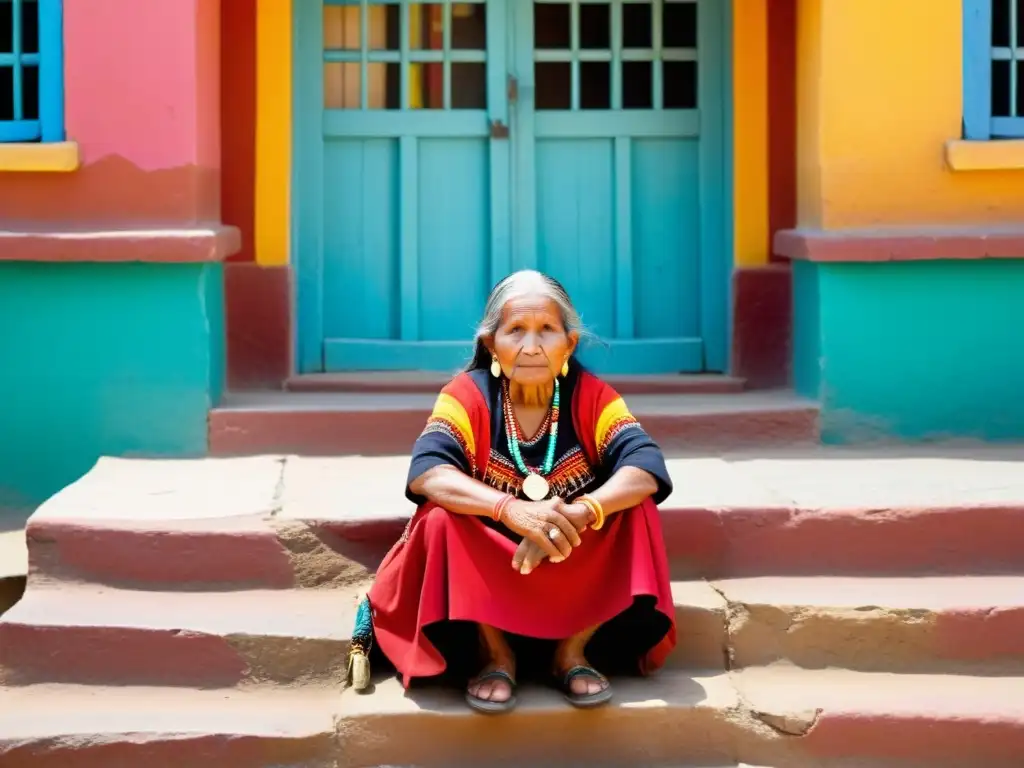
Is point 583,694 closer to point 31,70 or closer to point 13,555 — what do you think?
point 13,555

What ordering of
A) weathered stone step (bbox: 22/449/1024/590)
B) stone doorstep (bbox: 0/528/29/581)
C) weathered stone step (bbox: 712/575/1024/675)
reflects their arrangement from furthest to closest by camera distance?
stone doorstep (bbox: 0/528/29/581) < weathered stone step (bbox: 22/449/1024/590) < weathered stone step (bbox: 712/575/1024/675)

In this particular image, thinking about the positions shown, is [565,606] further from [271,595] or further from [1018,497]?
[1018,497]

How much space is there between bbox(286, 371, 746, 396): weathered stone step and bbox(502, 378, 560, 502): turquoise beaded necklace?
1991 mm

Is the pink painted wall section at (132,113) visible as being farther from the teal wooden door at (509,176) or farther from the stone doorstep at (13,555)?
the stone doorstep at (13,555)

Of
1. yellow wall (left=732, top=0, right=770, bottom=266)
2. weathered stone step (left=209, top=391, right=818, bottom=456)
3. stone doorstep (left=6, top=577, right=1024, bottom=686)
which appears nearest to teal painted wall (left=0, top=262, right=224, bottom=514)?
weathered stone step (left=209, top=391, right=818, bottom=456)

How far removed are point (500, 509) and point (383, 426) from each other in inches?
71.7

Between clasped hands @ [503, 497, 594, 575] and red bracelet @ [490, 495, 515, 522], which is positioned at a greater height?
red bracelet @ [490, 495, 515, 522]

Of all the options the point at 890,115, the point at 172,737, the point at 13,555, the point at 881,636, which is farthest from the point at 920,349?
the point at 13,555

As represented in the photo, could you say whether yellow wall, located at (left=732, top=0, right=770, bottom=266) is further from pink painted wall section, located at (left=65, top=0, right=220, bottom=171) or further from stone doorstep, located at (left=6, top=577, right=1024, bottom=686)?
stone doorstep, located at (left=6, top=577, right=1024, bottom=686)

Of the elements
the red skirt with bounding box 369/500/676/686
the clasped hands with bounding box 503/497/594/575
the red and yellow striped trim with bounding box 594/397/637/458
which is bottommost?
the red skirt with bounding box 369/500/676/686

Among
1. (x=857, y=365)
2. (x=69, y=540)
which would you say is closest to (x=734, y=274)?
(x=857, y=365)

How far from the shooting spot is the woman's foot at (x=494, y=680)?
4.02m

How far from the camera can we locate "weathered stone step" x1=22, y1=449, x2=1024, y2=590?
15.4 ft

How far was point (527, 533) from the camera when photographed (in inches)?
158
